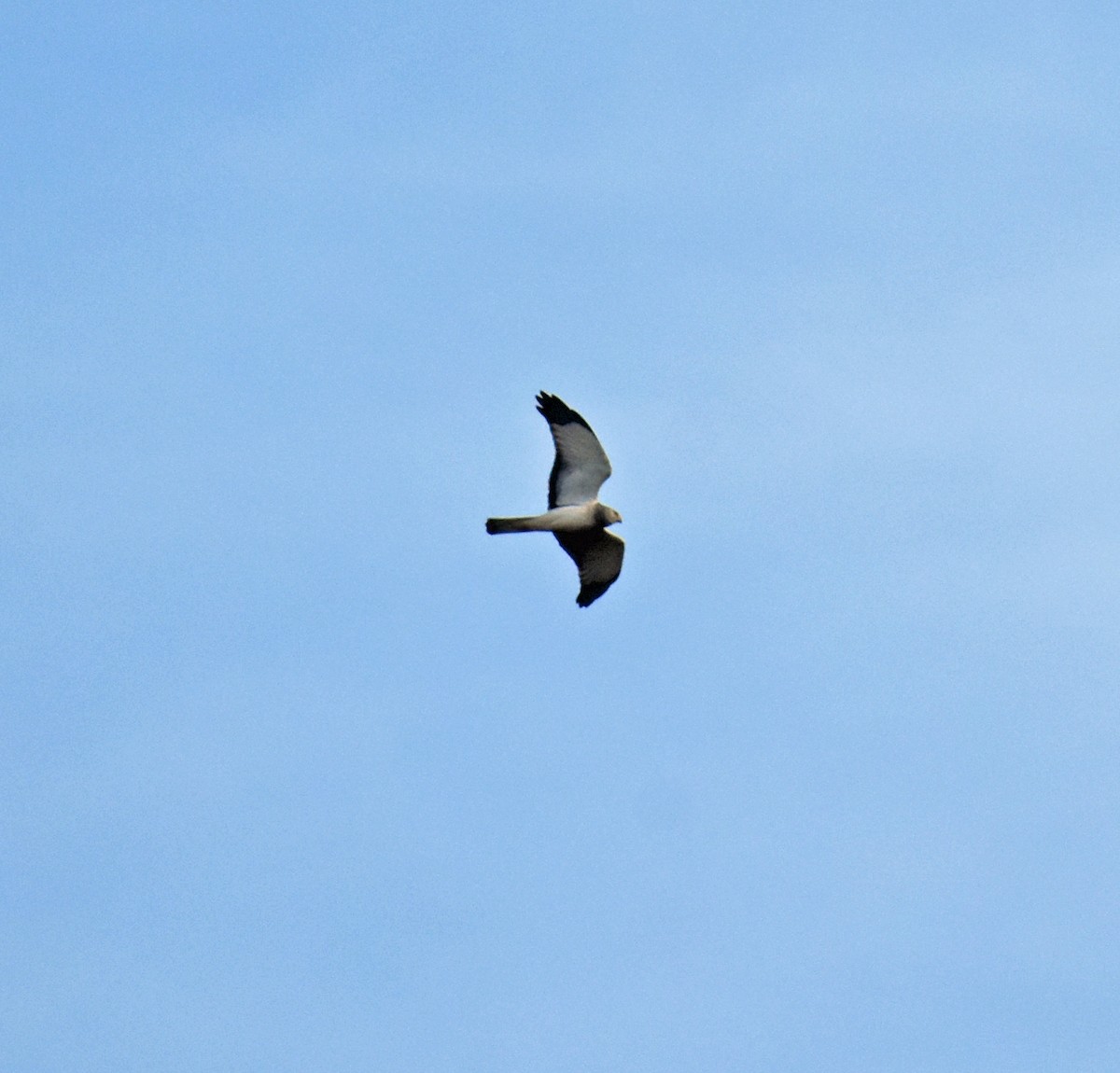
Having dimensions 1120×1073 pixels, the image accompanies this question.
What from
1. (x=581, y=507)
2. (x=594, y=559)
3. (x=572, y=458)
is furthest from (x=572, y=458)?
(x=594, y=559)

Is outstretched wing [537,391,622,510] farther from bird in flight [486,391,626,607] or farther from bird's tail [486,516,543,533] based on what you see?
bird's tail [486,516,543,533]

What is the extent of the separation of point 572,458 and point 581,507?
2.75 ft

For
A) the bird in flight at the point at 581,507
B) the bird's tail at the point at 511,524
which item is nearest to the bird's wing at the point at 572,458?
the bird in flight at the point at 581,507

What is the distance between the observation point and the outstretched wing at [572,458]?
29844mm

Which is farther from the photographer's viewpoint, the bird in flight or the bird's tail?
the bird in flight

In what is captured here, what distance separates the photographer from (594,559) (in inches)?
1190

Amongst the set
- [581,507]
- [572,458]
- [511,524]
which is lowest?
[511,524]

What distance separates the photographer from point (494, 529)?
29.0m

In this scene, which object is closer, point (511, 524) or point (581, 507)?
point (511, 524)

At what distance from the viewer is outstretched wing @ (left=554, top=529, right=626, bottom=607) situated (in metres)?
30.0

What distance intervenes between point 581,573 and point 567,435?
7.57ft

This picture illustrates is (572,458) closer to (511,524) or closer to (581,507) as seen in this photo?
(581,507)

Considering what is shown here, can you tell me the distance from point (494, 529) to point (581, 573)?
2022 mm

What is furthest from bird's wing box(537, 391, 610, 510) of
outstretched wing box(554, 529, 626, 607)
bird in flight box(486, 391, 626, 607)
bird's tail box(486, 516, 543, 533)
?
bird's tail box(486, 516, 543, 533)
